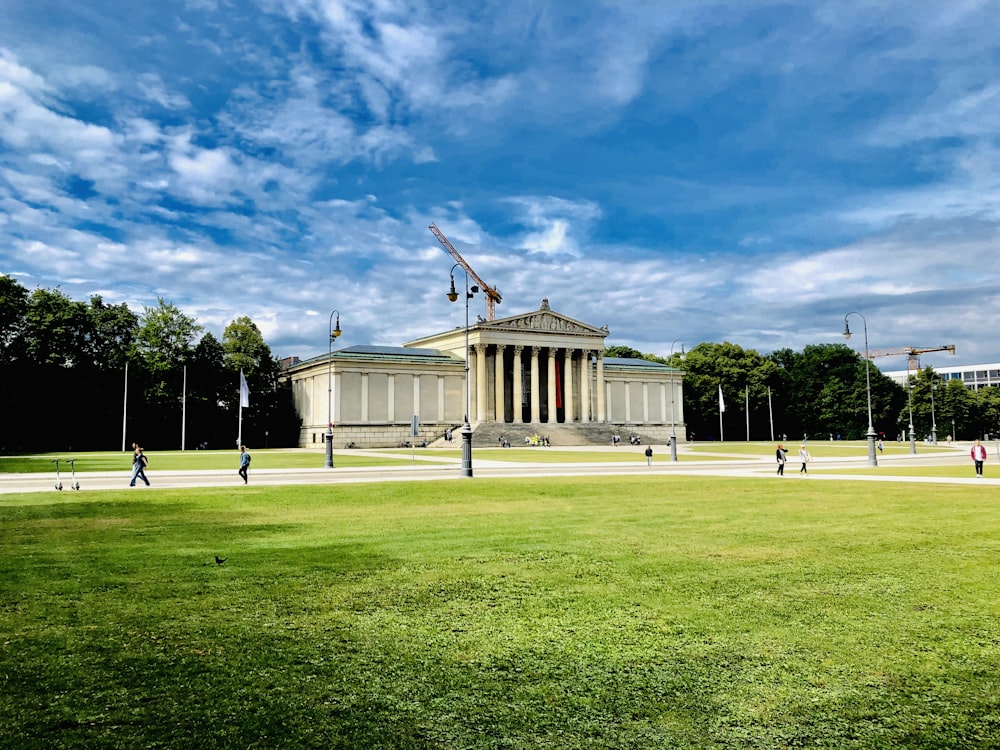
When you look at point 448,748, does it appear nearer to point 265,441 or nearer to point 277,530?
point 277,530

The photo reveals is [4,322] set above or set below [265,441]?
above

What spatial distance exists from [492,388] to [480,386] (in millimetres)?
2946

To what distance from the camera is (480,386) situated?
325 ft

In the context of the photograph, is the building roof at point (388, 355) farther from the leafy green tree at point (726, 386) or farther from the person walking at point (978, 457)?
the person walking at point (978, 457)

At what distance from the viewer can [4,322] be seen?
232 feet

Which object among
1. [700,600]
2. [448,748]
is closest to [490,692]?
[448,748]

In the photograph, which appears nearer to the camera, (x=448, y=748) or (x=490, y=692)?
(x=448, y=748)

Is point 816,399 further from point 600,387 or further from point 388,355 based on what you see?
point 388,355

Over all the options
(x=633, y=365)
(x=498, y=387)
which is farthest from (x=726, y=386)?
(x=498, y=387)

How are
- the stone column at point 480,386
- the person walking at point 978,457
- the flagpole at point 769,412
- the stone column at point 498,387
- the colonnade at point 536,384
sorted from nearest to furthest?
the person walking at point 978,457
the stone column at point 480,386
the stone column at point 498,387
the colonnade at point 536,384
the flagpole at point 769,412

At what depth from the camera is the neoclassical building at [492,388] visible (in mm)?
93188

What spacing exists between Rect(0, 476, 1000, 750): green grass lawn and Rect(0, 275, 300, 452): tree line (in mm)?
69407

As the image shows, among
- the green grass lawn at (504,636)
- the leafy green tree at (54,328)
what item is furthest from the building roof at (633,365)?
the green grass lawn at (504,636)

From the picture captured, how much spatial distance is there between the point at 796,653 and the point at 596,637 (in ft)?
6.22
